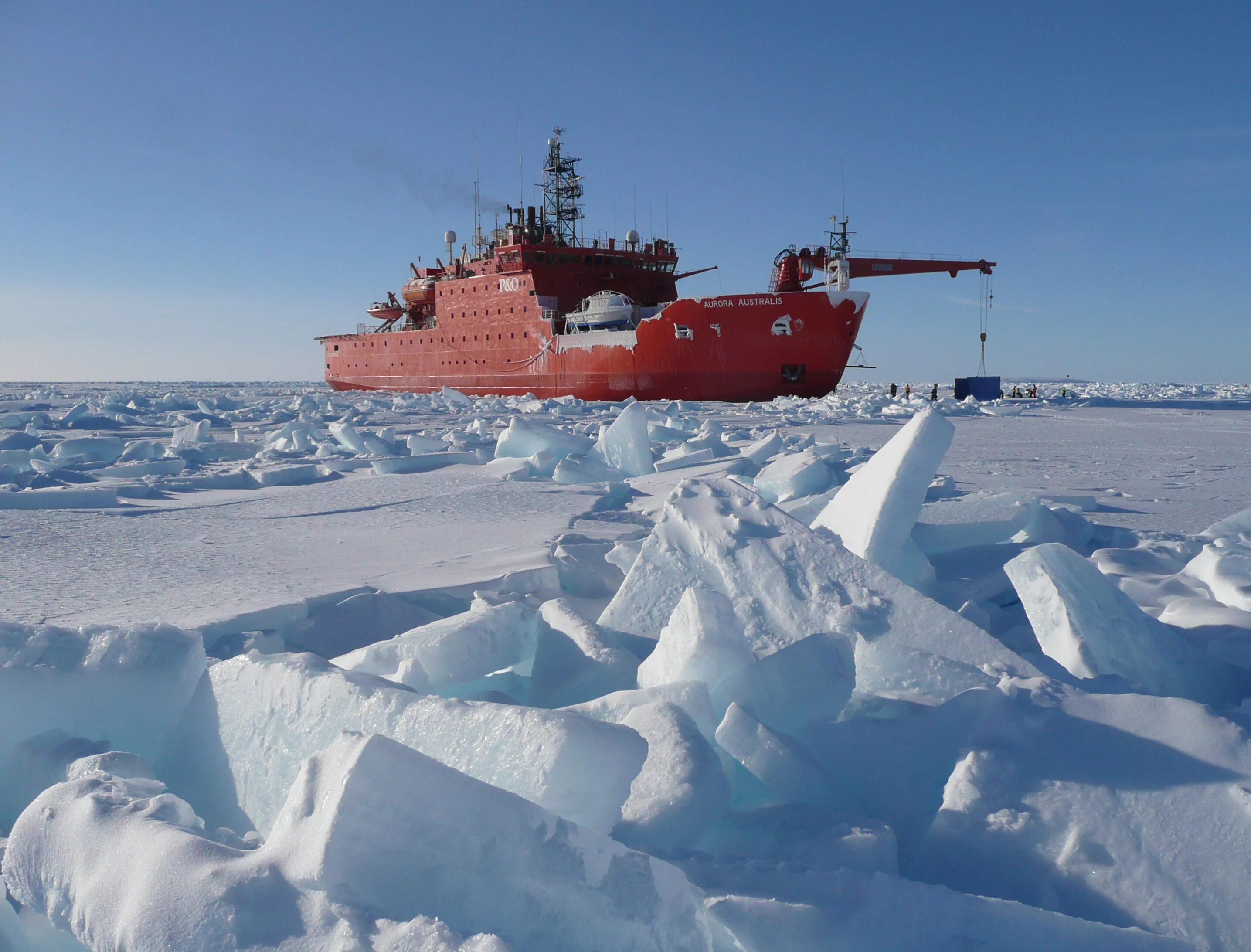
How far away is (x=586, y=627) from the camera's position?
170 cm

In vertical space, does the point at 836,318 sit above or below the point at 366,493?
above

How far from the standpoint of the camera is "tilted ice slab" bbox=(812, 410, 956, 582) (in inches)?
79.2

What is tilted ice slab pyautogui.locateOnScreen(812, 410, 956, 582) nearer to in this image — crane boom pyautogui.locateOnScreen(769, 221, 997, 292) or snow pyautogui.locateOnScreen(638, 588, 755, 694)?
snow pyautogui.locateOnScreen(638, 588, 755, 694)

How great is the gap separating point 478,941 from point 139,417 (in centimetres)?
1491

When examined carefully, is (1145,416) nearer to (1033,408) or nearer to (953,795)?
(1033,408)

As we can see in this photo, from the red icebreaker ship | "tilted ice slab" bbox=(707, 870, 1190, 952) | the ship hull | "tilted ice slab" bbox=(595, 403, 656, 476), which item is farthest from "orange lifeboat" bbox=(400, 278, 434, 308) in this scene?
"tilted ice slab" bbox=(707, 870, 1190, 952)

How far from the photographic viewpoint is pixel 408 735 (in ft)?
3.64

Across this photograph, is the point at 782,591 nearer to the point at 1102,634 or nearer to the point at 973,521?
the point at 1102,634

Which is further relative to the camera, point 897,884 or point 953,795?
point 953,795

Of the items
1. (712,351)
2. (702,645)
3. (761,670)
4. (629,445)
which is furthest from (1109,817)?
(712,351)

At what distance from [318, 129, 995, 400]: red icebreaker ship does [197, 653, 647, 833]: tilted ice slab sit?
15796 millimetres

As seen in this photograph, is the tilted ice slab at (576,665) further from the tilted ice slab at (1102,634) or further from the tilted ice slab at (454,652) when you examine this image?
the tilted ice slab at (1102,634)

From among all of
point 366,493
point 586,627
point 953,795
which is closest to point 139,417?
point 366,493

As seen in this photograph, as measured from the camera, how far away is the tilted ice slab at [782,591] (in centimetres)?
148
